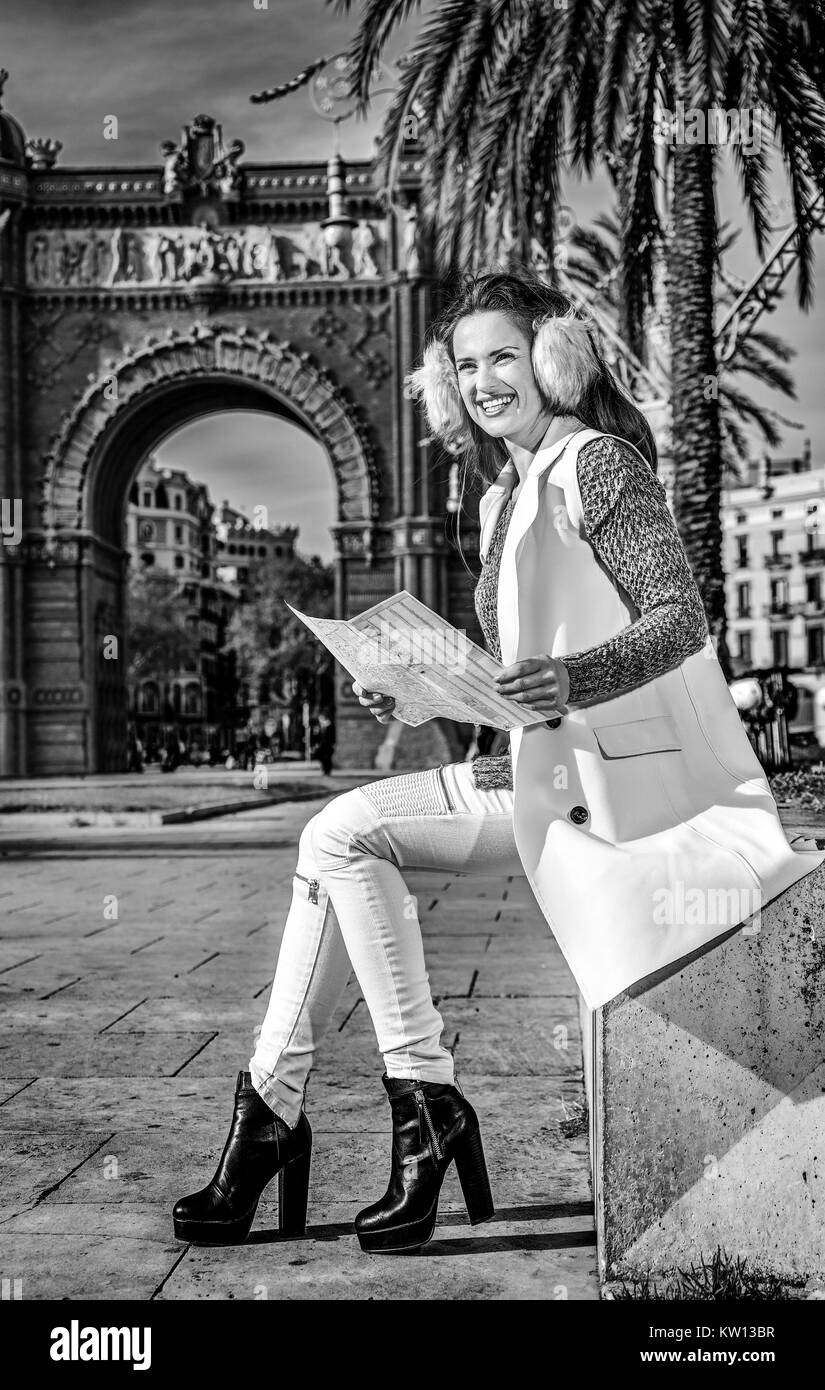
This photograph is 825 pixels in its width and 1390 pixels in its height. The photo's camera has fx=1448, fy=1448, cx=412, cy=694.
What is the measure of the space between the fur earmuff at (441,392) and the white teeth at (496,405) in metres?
0.14

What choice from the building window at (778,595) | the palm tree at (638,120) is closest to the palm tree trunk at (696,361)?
the palm tree at (638,120)

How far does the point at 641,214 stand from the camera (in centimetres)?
1357

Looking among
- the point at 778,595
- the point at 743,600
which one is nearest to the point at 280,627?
the point at 743,600

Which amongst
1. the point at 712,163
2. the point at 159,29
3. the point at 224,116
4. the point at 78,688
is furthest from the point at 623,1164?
the point at 224,116

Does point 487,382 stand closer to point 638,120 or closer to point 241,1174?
point 241,1174

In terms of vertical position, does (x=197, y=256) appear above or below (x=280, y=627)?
above

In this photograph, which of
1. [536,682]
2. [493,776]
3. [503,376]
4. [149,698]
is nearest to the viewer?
[536,682]

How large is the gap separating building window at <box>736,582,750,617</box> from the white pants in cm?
7490

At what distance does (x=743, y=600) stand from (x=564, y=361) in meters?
75.2

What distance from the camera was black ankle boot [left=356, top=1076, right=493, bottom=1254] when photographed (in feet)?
9.11

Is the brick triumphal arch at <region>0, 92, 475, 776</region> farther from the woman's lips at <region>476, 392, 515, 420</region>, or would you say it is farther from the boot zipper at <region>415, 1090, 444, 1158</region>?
the boot zipper at <region>415, 1090, 444, 1158</region>

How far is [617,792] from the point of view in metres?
2.60
